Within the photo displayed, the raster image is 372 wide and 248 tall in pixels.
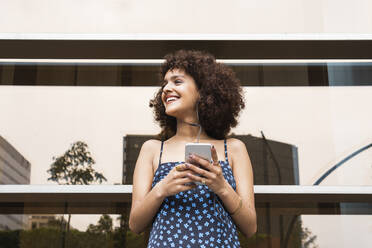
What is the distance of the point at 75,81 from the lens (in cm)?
222

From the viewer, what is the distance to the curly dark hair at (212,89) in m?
1.36

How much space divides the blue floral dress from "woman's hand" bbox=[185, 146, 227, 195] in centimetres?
7

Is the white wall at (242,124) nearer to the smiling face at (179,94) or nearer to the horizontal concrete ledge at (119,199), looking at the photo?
the horizontal concrete ledge at (119,199)

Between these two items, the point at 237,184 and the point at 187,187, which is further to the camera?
the point at 237,184

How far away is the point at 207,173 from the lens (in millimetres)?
1079

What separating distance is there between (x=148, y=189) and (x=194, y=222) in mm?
174

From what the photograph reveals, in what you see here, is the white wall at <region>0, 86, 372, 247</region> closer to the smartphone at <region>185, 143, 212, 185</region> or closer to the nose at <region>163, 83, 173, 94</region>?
the nose at <region>163, 83, 173, 94</region>

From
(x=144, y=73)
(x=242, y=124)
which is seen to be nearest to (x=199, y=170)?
A: (x=242, y=124)

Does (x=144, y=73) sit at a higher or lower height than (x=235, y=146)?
higher

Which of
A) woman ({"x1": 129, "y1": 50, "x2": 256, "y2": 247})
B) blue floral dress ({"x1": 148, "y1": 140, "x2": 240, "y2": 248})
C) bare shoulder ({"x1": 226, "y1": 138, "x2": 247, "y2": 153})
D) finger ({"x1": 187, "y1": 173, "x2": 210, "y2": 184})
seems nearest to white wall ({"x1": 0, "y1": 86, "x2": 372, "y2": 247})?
woman ({"x1": 129, "y1": 50, "x2": 256, "y2": 247})
